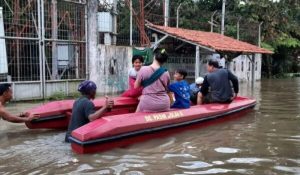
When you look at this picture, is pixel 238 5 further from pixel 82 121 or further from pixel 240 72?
pixel 82 121

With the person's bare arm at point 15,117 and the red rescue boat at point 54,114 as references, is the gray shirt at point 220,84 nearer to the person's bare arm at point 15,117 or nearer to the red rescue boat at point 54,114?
the red rescue boat at point 54,114

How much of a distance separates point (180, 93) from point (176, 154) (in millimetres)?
2089

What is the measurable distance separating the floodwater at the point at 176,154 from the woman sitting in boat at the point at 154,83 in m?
0.64

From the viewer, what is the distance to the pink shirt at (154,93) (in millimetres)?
7269

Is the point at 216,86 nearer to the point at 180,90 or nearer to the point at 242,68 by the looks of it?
the point at 180,90

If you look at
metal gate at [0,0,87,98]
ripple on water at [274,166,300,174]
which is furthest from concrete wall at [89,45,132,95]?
ripple on water at [274,166,300,174]

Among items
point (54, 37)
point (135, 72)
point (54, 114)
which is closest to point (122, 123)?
point (54, 114)

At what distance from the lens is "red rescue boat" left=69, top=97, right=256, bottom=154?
6.43m

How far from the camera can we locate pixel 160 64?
7289 mm

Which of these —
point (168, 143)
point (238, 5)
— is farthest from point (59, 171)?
point (238, 5)

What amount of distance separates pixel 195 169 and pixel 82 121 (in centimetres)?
209

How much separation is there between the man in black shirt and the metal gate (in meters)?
5.45

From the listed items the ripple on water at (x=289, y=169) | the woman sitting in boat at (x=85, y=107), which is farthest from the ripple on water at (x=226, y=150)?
the woman sitting in boat at (x=85, y=107)

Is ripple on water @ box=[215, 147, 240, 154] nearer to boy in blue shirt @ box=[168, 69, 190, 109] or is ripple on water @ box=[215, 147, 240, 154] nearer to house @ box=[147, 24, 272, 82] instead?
boy in blue shirt @ box=[168, 69, 190, 109]
